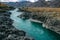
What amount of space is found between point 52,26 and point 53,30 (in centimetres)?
330

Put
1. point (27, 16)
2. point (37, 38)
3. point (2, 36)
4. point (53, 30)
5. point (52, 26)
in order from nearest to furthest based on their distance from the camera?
point (2, 36)
point (37, 38)
point (53, 30)
point (52, 26)
point (27, 16)

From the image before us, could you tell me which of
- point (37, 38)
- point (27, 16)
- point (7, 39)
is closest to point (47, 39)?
point (37, 38)

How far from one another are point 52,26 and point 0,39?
75.1 ft

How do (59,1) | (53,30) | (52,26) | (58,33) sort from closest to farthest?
1. (58,33)
2. (53,30)
3. (52,26)
4. (59,1)

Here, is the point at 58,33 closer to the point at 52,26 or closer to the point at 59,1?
the point at 52,26

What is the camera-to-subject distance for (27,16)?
84.5 metres

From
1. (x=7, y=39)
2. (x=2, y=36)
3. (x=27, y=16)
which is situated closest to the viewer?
(x=7, y=39)

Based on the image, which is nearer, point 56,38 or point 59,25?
point 56,38

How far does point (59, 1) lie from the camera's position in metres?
159

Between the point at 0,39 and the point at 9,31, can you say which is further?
the point at 9,31

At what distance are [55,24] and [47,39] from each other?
48.7ft

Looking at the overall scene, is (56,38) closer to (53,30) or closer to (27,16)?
(53,30)

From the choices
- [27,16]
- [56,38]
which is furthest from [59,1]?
[56,38]

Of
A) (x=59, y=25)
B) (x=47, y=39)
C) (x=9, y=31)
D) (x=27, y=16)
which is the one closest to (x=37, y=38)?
(x=47, y=39)
